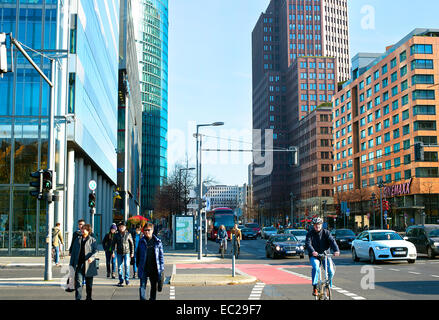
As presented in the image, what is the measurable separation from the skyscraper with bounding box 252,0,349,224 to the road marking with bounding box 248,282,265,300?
453 feet

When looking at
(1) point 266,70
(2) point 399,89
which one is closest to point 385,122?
(2) point 399,89

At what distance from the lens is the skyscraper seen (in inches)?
6304

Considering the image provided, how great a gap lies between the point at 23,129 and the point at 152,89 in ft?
347

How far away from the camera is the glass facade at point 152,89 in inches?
5167

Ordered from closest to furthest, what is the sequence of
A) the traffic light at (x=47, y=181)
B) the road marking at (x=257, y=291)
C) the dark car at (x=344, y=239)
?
the road marking at (x=257, y=291) < the traffic light at (x=47, y=181) < the dark car at (x=344, y=239)

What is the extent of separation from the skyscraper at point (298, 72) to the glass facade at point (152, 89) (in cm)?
3897

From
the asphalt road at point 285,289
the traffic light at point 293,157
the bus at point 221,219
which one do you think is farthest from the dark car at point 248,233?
the asphalt road at point 285,289

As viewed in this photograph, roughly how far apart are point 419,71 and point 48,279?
7403 centimetres

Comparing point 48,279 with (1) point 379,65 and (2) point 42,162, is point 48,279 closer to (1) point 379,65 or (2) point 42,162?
(2) point 42,162

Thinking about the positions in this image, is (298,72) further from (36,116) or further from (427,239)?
(427,239)

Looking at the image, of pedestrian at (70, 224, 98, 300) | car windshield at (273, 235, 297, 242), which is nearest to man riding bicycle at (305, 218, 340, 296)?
pedestrian at (70, 224, 98, 300)

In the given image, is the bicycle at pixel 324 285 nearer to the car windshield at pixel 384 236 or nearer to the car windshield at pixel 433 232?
the car windshield at pixel 384 236

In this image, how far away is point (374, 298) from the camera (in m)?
11.8

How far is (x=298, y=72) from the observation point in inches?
6319
